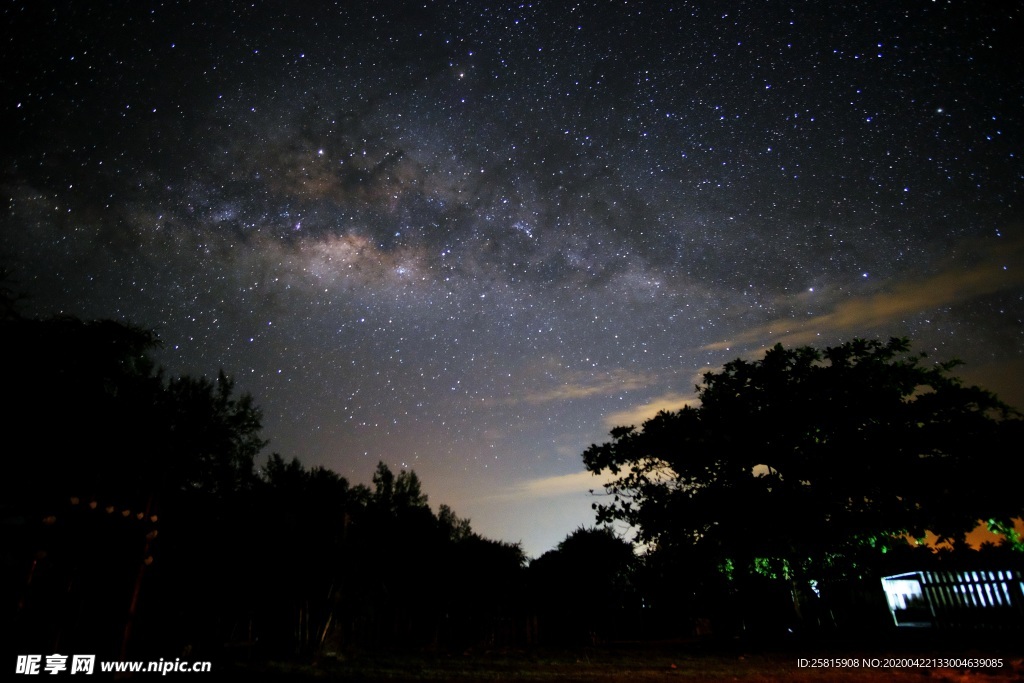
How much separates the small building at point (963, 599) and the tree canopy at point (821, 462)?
3.59 feet

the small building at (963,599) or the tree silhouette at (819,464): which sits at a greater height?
the tree silhouette at (819,464)

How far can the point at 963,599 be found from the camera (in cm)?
1216

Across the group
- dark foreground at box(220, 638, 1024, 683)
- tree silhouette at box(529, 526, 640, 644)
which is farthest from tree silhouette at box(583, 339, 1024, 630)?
tree silhouette at box(529, 526, 640, 644)

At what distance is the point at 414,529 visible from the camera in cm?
3450

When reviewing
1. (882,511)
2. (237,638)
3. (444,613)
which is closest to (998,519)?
(882,511)

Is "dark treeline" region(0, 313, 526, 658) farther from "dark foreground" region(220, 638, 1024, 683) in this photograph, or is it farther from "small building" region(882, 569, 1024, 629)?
"small building" region(882, 569, 1024, 629)

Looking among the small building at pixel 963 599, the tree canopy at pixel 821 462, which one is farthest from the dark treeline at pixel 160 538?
the small building at pixel 963 599

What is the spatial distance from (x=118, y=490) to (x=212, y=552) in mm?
3858

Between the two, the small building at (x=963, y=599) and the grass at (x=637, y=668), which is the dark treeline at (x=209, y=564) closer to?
the small building at (x=963, y=599)

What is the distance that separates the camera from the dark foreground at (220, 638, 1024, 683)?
9.64 m

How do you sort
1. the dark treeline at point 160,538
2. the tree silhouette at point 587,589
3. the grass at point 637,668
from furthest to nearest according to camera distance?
the tree silhouette at point 587,589 → the dark treeline at point 160,538 → the grass at point 637,668

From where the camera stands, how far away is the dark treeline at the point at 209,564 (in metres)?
11.0

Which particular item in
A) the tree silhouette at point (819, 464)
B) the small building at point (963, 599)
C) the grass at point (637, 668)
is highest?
the tree silhouette at point (819, 464)

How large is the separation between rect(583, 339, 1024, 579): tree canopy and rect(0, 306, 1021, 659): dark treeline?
672 millimetres
